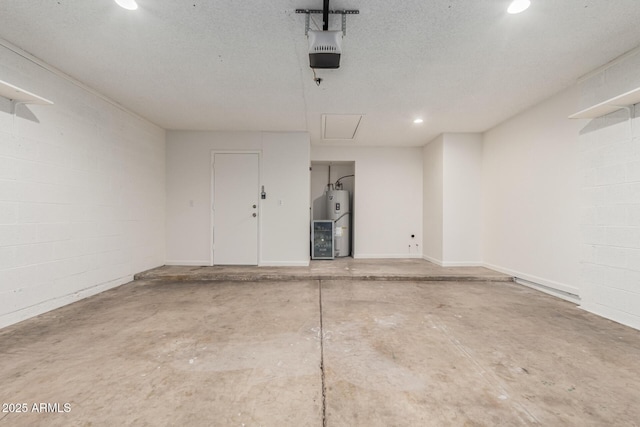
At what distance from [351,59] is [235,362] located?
8.99ft

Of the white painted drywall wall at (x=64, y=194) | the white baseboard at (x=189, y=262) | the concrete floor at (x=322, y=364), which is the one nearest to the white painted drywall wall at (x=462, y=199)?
the concrete floor at (x=322, y=364)

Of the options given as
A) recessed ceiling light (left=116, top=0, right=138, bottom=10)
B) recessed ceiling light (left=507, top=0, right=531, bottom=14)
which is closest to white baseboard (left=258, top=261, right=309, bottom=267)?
recessed ceiling light (left=116, top=0, right=138, bottom=10)

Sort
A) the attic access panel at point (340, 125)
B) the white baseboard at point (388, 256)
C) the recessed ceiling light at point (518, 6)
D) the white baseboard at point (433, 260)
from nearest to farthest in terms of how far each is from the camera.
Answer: the recessed ceiling light at point (518, 6) → the attic access panel at point (340, 125) → the white baseboard at point (433, 260) → the white baseboard at point (388, 256)

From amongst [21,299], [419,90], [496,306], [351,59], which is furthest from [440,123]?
[21,299]

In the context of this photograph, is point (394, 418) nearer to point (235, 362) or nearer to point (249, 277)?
point (235, 362)

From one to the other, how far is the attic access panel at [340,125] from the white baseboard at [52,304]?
12.4 feet

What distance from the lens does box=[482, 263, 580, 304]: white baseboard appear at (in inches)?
117

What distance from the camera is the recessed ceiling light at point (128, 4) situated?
5.91 feet

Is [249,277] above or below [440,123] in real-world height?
below

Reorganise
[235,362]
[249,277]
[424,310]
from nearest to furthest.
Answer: [235,362] < [424,310] < [249,277]

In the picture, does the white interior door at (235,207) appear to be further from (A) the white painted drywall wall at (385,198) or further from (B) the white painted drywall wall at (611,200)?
(B) the white painted drywall wall at (611,200)

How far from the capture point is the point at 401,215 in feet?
18.2

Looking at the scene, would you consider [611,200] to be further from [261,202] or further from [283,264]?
[261,202]

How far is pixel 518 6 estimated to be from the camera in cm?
181
